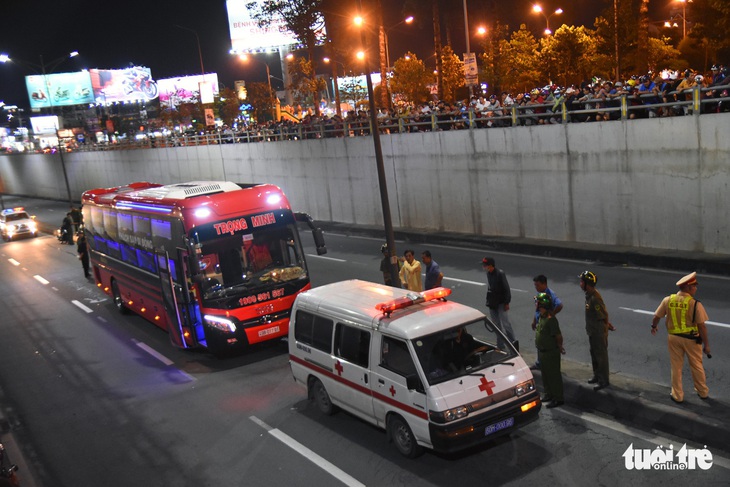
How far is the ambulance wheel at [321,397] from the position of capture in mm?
10133

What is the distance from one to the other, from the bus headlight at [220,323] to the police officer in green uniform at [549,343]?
6.02 m

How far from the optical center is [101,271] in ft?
66.7

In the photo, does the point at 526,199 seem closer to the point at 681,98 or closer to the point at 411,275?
the point at 681,98

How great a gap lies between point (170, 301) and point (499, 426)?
8210 millimetres

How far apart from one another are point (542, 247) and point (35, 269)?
68.1 ft

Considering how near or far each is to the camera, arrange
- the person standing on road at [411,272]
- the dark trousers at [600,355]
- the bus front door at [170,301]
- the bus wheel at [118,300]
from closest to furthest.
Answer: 1. the dark trousers at [600,355]
2. the person standing on road at [411,272]
3. the bus front door at [170,301]
4. the bus wheel at [118,300]

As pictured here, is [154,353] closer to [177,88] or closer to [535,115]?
[535,115]

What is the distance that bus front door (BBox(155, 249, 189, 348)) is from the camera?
13820mm

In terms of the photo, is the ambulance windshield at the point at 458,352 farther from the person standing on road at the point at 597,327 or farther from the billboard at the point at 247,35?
the billboard at the point at 247,35

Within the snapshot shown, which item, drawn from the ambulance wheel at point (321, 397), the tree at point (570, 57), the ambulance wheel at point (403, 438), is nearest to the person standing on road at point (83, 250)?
the ambulance wheel at point (321, 397)

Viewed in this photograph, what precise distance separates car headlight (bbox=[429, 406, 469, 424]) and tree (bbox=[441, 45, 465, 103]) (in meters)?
44.3

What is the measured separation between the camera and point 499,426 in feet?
26.7

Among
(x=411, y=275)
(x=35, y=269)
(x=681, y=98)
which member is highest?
(x=681, y=98)

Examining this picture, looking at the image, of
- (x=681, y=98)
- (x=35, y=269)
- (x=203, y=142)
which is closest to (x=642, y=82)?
(x=681, y=98)
